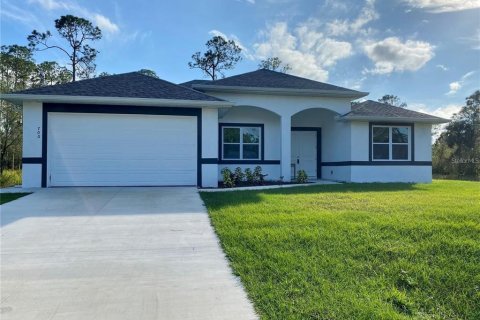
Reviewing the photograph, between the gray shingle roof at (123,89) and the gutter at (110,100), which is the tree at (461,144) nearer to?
the gutter at (110,100)

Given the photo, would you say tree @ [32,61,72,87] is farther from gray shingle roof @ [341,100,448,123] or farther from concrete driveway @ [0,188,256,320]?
gray shingle roof @ [341,100,448,123]

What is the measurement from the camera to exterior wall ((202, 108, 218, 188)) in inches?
473

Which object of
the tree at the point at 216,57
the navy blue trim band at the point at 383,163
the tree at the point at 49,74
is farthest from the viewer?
the tree at the point at 216,57

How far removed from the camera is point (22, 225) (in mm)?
6332

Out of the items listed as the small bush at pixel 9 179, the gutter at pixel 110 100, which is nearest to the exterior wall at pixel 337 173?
the gutter at pixel 110 100

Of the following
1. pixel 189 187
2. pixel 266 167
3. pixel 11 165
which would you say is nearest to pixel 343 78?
pixel 266 167

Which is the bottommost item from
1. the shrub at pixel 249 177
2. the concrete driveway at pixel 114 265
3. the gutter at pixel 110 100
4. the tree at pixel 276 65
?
the concrete driveway at pixel 114 265

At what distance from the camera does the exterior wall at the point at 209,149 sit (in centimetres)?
1202

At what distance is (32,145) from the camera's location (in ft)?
36.2

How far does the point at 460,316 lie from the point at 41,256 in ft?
16.6

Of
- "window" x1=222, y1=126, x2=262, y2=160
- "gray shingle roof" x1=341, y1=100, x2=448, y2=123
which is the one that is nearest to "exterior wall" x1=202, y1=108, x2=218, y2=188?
"window" x1=222, y1=126, x2=262, y2=160

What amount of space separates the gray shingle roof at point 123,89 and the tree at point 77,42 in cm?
1654

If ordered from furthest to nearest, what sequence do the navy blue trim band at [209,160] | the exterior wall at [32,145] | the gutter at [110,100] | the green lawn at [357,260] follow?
the navy blue trim band at [209,160]
the exterior wall at [32,145]
the gutter at [110,100]
the green lawn at [357,260]

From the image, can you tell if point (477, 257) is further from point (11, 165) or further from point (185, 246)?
point (11, 165)
